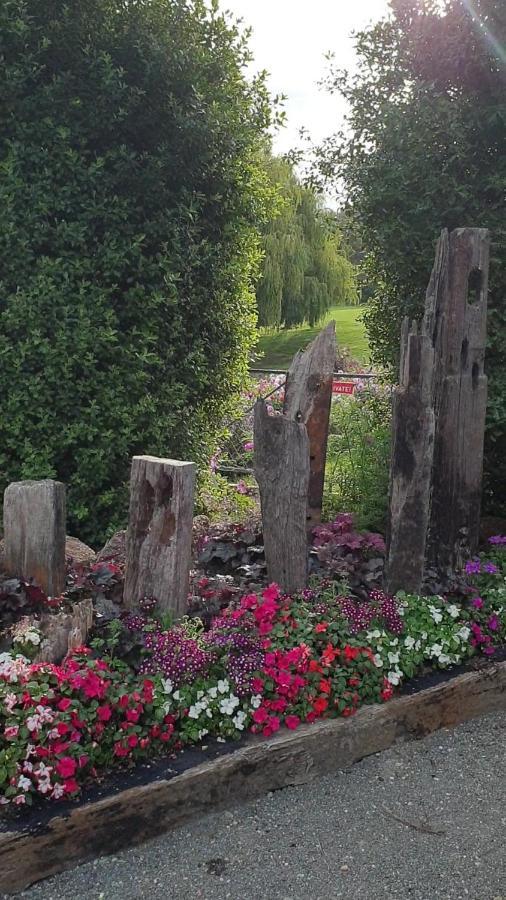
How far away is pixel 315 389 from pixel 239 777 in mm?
2338

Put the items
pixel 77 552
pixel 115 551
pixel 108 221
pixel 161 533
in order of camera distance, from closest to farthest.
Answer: pixel 161 533, pixel 115 551, pixel 77 552, pixel 108 221

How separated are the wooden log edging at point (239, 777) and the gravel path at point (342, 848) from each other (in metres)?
0.04

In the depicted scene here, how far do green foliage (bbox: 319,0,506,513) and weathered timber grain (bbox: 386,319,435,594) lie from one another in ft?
4.41

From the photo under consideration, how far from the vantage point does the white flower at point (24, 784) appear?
6.98 ft

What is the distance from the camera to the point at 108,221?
170 inches

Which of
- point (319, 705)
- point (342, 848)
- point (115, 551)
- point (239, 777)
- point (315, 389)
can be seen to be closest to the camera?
point (342, 848)

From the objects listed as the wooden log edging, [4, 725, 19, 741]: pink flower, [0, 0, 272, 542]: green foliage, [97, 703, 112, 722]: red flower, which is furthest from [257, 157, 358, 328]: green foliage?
[4, 725, 19, 741]: pink flower

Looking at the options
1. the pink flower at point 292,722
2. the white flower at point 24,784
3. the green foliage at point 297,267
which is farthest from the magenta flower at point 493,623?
the green foliage at point 297,267

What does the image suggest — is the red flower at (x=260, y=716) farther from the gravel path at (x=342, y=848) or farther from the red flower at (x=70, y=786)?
the red flower at (x=70, y=786)

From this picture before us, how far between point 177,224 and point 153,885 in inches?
143

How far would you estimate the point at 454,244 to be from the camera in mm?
3539

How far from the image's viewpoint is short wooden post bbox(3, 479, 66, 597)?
3.00 meters

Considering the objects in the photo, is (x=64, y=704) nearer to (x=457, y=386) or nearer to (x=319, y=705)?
(x=319, y=705)

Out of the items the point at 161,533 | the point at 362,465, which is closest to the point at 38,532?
the point at 161,533
